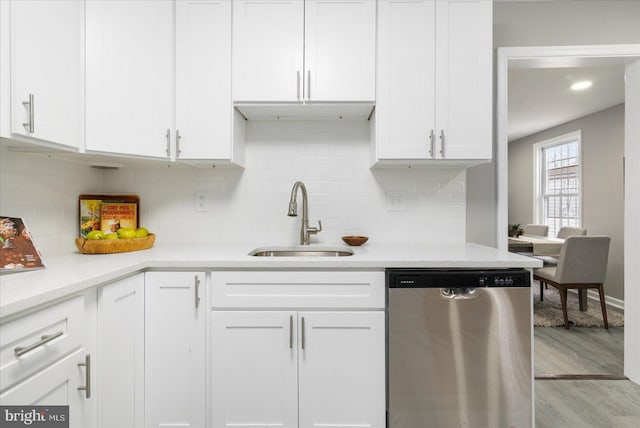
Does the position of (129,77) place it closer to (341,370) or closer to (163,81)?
(163,81)

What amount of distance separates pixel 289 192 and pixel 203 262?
2.73ft

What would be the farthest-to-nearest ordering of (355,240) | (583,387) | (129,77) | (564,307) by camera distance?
(564,307), (583,387), (355,240), (129,77)

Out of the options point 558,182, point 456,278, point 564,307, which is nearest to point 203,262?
point 456,278

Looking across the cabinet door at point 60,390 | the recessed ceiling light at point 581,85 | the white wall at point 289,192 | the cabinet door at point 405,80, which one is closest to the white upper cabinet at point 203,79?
the white wall at point 289,192

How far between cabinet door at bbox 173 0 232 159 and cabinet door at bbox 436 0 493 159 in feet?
3.80

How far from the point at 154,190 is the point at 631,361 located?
3.34 m

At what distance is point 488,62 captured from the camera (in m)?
1.80

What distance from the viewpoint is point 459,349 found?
1.45 meters

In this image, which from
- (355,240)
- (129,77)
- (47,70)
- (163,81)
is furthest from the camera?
(355,240)

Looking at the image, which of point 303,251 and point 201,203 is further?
point 201,203

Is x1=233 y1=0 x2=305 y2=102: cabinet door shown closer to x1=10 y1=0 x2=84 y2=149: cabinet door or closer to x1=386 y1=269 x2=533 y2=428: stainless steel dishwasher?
x1=10 y1=0 x2=84 y2=149: cabinet door

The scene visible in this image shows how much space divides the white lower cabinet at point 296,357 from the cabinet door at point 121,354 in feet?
1.03

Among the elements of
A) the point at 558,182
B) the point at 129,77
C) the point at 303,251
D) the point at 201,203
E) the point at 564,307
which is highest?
the point at 129,77

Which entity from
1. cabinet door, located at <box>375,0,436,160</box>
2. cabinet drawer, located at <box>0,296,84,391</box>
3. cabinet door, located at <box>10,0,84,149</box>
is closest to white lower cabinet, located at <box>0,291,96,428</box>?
cabinet drawer, located at <box>0,296,84,391</box>
